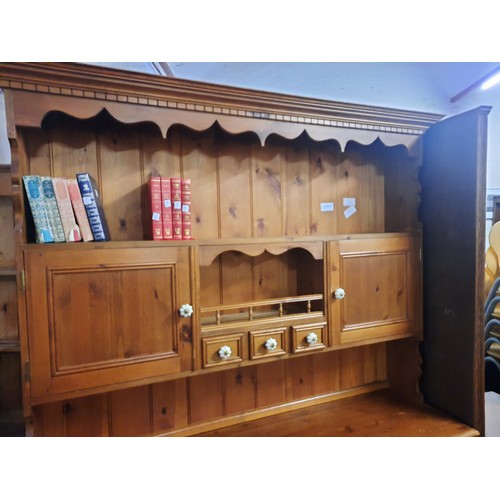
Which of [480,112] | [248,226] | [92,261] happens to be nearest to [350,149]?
[480,112]

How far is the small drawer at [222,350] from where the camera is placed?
1.11 m

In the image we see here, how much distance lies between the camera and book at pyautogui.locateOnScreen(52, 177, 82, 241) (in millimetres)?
965

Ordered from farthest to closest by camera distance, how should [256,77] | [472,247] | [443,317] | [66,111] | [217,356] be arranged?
1. [256,77]
2. [443,317]
3. [472,247]
4. [217,356]
5. [66,111]

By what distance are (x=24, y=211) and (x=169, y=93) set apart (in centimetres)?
60

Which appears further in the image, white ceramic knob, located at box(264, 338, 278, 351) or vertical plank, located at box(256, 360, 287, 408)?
vertical plank, located at box(256, 360, 287, 408)

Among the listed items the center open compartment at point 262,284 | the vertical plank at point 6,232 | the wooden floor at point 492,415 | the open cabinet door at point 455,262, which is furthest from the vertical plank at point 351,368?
the vertical plank at point 6,232

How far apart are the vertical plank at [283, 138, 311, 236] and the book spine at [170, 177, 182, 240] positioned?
0.54 meters

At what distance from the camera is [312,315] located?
1264 millimetres

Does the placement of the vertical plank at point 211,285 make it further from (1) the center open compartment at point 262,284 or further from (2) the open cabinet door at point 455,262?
(2) the open cabinet door at point 455,262

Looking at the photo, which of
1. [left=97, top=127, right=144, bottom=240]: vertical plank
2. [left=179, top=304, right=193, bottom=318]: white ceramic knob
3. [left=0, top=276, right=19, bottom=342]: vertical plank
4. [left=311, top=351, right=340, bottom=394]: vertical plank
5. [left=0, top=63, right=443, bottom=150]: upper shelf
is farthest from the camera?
[left=311, top=351, right=340, bottom=394]: vertical plank

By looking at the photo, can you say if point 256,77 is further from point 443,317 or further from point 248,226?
point 443,317

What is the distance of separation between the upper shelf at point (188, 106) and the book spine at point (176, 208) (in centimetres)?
19

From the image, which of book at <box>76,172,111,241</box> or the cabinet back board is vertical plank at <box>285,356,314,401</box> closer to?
the cabinet back board

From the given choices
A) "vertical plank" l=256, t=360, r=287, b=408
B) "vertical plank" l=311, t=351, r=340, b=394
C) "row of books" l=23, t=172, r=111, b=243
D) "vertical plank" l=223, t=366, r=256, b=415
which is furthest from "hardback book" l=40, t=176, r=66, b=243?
"vertical plank" l=311, t=351, r=340, b=394
